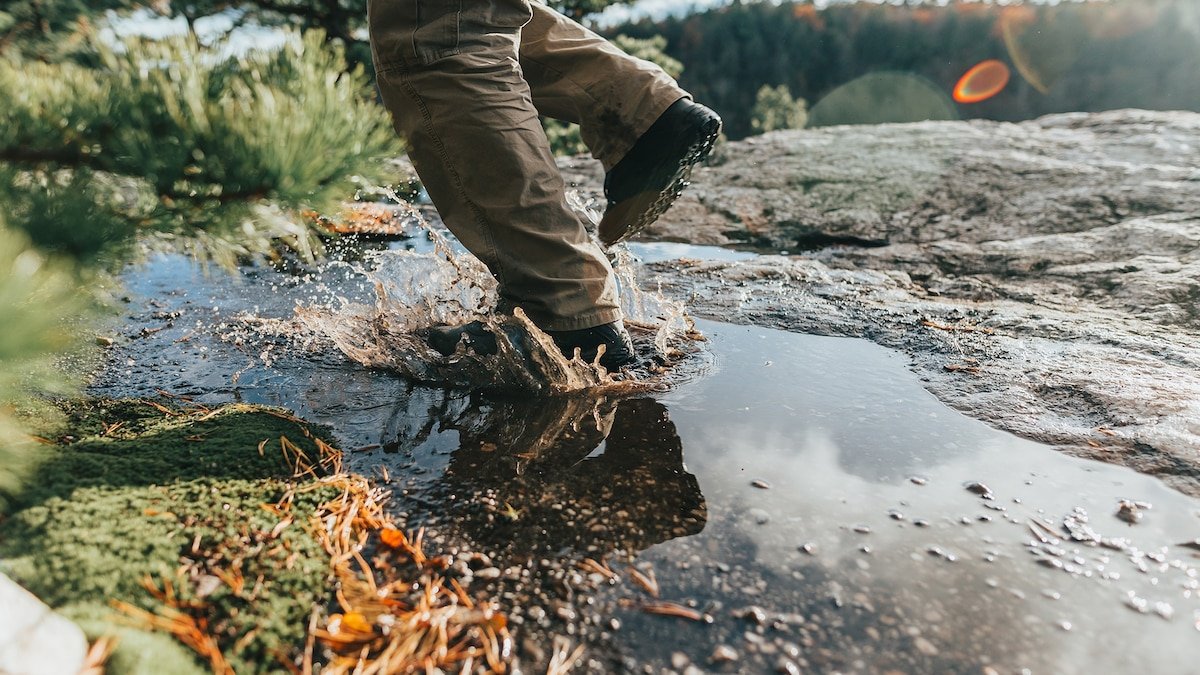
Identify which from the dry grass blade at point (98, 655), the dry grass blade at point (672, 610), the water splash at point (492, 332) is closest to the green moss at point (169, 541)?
the dry grass blade at point (98, 655)

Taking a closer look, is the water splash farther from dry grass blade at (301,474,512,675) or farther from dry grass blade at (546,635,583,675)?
dry grass blade at (546,635,583,675)

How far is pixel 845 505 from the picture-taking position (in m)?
1.23

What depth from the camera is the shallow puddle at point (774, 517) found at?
3.04 ft

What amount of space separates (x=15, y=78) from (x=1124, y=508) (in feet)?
6.05

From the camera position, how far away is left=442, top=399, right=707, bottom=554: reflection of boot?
1.14 metres

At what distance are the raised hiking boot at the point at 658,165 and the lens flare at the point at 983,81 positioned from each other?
36.1 metres

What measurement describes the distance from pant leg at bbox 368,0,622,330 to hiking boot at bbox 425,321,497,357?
12 centimetres

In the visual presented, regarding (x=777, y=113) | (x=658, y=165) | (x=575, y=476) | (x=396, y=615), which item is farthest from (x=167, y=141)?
(x=777, y=113)

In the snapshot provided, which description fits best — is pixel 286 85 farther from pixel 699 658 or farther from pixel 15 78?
pixel 699 658

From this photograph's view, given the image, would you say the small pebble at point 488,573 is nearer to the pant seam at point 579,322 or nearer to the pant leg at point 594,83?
the pant seam at point 579,322

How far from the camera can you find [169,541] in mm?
985

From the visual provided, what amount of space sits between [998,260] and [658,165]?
2.01m

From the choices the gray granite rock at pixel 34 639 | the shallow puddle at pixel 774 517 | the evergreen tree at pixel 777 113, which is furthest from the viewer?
the evergreen tree at pixel 777 113

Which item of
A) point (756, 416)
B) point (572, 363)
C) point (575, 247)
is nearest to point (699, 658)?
point (756, 416)
